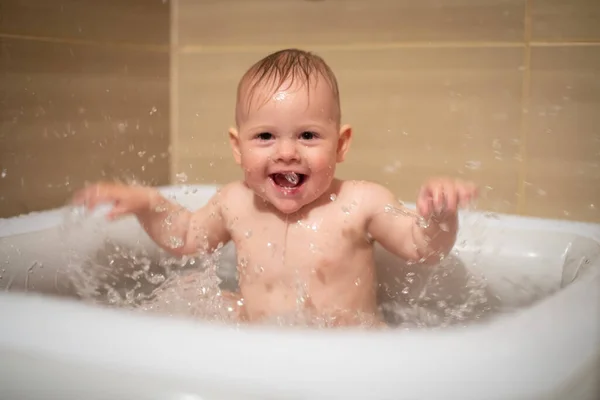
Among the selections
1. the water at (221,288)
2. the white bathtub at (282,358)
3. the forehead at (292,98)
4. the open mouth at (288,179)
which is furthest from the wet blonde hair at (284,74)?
the white bathtub at (282,358)

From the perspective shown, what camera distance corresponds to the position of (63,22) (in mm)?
1281

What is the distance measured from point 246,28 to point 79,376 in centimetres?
116

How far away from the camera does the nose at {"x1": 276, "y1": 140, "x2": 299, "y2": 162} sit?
2.93ft

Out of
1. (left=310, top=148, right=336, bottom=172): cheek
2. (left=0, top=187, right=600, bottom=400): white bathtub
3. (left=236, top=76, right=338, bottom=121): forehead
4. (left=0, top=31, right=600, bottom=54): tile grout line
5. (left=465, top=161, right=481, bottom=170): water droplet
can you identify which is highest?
(left=0, top=31, right=600, bottom=54): tile grout line

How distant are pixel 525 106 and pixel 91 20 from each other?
90 centimetres

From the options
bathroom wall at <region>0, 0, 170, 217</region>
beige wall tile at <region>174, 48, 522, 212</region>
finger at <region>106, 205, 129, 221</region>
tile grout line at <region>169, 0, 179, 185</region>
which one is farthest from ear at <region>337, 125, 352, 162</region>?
tile grout line at <region>169, 0, 179, 185</region>

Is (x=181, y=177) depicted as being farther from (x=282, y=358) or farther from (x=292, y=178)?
(x=282, y=358)

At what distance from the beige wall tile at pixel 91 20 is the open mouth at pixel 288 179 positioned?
0.59 meters

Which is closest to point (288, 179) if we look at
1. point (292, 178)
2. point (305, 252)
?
point (292, 178)

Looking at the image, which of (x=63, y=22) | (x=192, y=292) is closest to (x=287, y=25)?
(x=63, y=22)

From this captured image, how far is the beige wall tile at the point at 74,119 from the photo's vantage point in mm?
1192

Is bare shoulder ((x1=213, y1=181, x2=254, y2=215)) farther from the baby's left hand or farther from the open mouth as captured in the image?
the baby's left hand

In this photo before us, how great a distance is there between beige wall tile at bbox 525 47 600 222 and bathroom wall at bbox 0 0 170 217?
85 cm

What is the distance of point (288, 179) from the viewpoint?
3.07 feet
